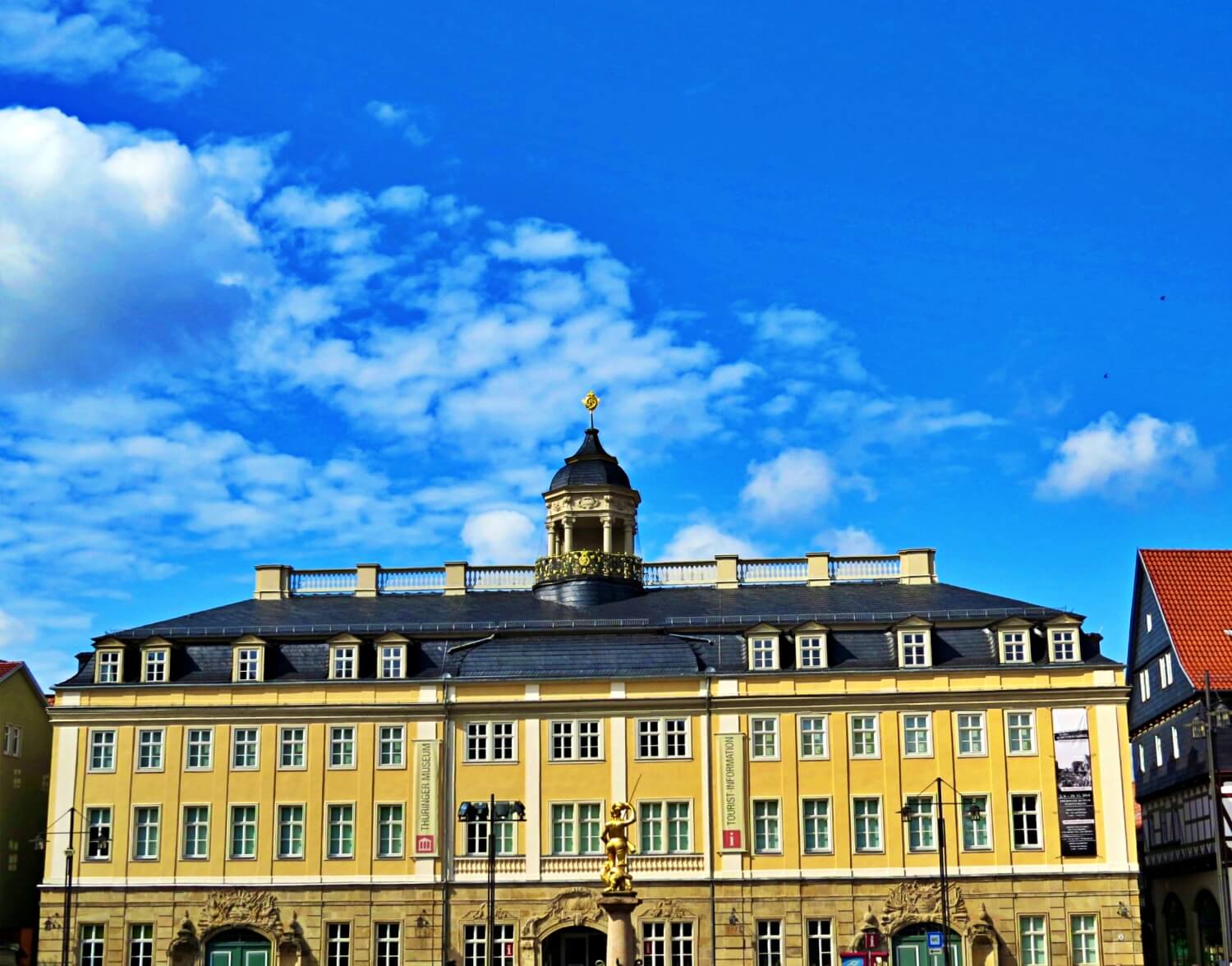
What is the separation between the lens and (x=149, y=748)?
2469 inches

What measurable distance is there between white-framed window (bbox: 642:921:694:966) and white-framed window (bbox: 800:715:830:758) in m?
7.68

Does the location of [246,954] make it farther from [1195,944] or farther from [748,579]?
[1195,944]

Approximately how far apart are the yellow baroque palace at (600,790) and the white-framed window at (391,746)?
69 millimetres

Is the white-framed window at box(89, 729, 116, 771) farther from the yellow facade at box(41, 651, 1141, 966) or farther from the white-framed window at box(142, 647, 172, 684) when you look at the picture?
the white-framed window at box(142, 647, 172, 684)

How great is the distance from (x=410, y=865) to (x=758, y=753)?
13385 millimetres

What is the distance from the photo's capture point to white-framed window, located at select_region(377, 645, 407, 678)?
6338 cm

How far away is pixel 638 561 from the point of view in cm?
7156

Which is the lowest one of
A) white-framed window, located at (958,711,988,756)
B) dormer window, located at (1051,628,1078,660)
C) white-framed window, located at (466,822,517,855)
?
white-framed window, located at (466,822,517,855)

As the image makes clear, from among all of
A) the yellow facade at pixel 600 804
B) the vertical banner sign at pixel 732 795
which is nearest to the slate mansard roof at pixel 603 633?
the yellow facade at pixel 600 804

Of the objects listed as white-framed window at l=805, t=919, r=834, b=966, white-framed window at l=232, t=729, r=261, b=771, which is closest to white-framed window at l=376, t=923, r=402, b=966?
white-framed window at l=232, t=729, r=261, b=771

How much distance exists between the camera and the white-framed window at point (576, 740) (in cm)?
6206

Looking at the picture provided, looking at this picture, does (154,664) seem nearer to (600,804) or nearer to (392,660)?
(392,660)

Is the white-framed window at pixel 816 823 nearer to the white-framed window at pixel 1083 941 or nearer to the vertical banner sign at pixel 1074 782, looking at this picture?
the vertical banner sign at pixel 1074 782

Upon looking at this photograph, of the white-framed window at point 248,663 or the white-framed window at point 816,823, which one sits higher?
the white-framed window at point 248,663
